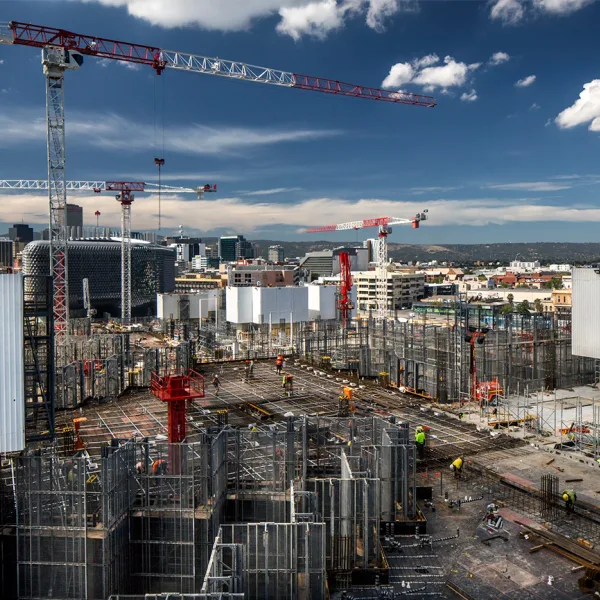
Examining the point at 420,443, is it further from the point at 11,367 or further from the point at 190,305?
the point at 190,305

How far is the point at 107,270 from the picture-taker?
88250 mm

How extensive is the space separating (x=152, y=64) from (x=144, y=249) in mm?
47730

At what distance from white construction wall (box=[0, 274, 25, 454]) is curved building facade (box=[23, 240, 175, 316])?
74.0 meters

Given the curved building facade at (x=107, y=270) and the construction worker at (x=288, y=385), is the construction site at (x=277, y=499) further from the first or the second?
the curved building facade at (x=107, y=270)

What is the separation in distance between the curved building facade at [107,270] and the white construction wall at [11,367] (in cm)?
7398

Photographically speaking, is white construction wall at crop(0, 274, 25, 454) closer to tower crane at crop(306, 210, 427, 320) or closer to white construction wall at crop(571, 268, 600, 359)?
white construction wall at crop(571, 268, 600, 359)

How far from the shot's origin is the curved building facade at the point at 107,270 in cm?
7962

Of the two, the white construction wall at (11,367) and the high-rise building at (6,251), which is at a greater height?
the high-rise building at (6,251)

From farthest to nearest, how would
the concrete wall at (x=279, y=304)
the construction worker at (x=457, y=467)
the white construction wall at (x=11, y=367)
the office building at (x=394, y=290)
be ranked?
1. the office building at (x=394, y=290)
2. the concrete wall at (x=279, y=304)
3. the construction worker at (x=457, y=467)
4. the white construction wall at (x=11, y=367)

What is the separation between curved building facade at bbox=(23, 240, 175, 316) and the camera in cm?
7962

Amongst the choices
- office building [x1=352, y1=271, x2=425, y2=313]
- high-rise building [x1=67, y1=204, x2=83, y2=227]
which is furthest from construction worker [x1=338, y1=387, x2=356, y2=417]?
high-rise building [x1=67, y1=204, x2=83, y2=227]

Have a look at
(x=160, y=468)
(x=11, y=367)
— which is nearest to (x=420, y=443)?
(x=160, y=468)

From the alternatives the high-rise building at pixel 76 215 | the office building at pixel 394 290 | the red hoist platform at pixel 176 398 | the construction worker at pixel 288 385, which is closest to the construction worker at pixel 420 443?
the red hoist platform at pixel 176 398

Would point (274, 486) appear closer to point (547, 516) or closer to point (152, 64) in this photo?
point (547, 516)
